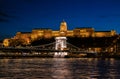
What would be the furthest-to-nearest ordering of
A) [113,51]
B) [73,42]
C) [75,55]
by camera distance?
[73,42]
[113,51]
[75,55]

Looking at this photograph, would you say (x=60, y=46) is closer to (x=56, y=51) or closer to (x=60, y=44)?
(x=60, y=44)

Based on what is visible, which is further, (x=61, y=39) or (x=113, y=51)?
(x=61, y=39)

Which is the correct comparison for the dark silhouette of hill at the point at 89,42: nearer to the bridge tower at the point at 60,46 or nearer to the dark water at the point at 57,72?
the bridge tower at the point at 60,46

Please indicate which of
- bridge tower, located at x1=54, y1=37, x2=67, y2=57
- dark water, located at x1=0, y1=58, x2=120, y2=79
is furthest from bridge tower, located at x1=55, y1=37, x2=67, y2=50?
dark water, located at x1=0, y1=58, x2=120, y2=79

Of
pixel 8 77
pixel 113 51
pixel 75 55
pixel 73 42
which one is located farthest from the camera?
pixel 73 42

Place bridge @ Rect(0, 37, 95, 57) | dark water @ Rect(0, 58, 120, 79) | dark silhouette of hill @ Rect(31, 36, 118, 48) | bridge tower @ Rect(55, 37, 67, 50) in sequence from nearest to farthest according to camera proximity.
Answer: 1. dark water @ Rect(0, 58, 120, 79)
2. bridge @ Rect(0, 37, 95, 57)
3. bridge tower @ Rect(55, 37, 67, 50)
4. dark silhouette of hill @ Rect(31, 36, 118, 48)

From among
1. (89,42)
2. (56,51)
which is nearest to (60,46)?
(56,51)

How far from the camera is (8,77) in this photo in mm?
34438

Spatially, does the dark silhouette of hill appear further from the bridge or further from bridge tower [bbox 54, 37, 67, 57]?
the bridge

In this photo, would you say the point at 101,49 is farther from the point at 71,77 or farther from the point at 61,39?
the point at 71,77

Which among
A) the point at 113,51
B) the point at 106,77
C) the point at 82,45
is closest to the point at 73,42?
the point at 82,45

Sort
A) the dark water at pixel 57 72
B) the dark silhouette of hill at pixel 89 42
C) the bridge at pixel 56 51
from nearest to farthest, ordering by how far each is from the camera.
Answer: the dark water at pixel 57 72 < the bridge at pixel 56 51 < the dark silhouette of hill at pixel 89 42

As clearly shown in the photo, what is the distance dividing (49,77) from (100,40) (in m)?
158

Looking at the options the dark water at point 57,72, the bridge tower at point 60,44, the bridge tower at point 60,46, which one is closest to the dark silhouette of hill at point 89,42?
the bridge tower at point 60,44
